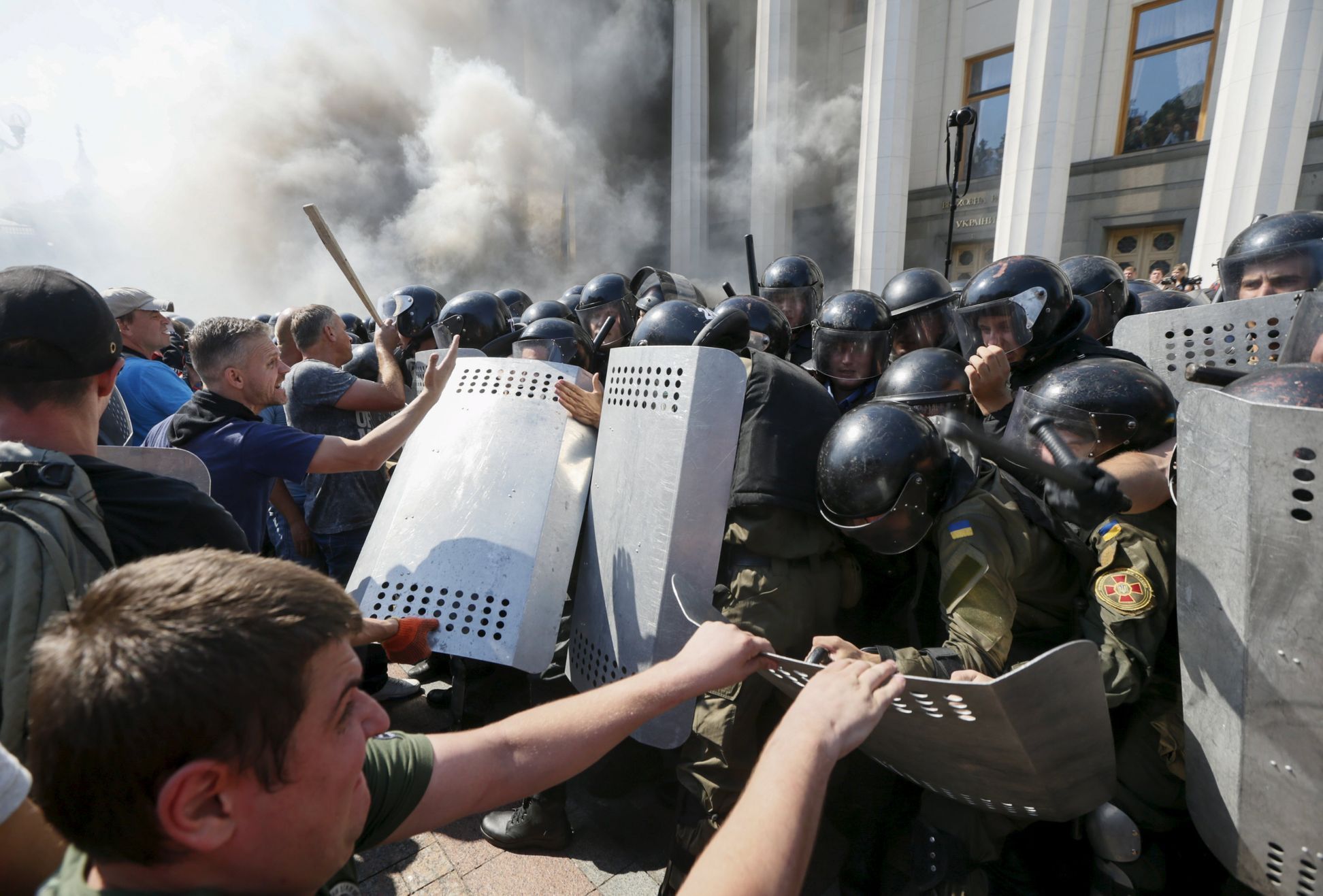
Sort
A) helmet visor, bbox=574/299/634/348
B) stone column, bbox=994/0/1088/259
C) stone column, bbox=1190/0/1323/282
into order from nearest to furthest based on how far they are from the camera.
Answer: helmet visor, bbox=574/299/634/348, stone column, bbox=1190/0/1323/282, stone column, bbox=994/0/1088/259

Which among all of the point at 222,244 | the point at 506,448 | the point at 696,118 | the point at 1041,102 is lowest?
the point at 506,448

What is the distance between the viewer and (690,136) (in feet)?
62.6

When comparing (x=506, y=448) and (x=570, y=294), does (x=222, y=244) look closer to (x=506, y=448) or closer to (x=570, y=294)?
(x=570, y=294)

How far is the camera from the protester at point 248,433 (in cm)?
224

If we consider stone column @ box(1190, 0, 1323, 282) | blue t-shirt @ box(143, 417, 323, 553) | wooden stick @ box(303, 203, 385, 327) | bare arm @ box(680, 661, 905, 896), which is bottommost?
bare arm @ box(680, 661, 905, 896)

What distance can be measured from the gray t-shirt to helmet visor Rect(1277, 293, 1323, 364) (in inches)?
138

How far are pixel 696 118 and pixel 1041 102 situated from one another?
10.6 meters

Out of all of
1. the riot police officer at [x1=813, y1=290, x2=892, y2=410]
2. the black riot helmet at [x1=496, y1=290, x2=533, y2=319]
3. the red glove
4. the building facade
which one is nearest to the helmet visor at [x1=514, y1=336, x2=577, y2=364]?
the riot police officer at [x1=813, y1=290, x2=892, y2=410]

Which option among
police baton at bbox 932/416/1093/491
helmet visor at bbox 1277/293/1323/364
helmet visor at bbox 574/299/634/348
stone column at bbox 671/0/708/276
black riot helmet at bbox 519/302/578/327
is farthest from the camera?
stone column at bbox 671/0/708/276

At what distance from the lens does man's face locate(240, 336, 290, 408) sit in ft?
7.75

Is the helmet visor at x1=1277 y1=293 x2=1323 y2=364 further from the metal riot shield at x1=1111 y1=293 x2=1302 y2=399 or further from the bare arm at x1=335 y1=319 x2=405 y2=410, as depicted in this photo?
the bare arm at x1=335 y1=319 x2=405 y2=410

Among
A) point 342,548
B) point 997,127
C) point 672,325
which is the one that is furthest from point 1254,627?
point 997,127

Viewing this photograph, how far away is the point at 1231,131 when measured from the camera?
8750mm

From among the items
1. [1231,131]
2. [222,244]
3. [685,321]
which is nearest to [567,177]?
[222,244]
